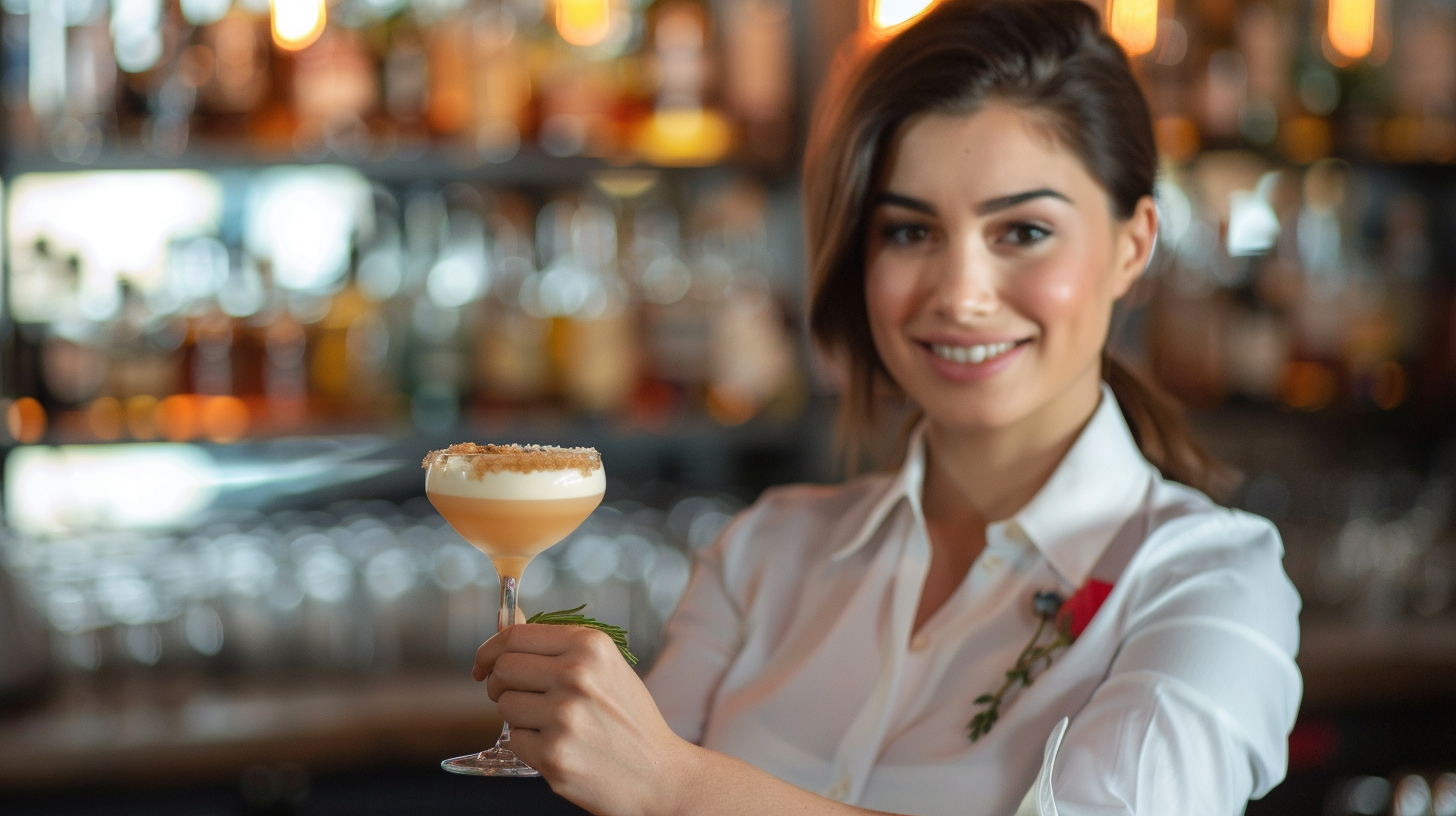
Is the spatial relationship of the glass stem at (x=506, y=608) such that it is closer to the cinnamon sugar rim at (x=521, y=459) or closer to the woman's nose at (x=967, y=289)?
the cinnamon sugar rim at (x=521, y=459)

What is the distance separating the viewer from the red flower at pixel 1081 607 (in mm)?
1239

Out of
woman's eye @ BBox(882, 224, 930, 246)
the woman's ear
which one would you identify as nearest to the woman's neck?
the woman's ear

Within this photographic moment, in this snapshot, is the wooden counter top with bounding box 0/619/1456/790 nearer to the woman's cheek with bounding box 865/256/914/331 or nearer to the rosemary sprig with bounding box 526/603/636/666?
the woman's cheek with bounding box 865/256/914/331

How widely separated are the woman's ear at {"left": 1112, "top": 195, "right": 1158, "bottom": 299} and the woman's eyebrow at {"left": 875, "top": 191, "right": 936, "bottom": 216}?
0.67 feet

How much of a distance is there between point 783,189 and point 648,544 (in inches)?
33.0

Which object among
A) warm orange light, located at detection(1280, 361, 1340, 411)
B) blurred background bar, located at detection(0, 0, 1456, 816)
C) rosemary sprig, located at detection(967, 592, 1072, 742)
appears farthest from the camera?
warm orange light, located at detection(1280, 361, 1340, 411)

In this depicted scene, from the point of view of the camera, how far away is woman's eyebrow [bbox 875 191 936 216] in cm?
128

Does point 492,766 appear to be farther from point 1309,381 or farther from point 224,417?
point 1309,381

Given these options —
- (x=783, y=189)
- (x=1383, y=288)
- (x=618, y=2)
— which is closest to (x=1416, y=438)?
(x=1383, y=288)

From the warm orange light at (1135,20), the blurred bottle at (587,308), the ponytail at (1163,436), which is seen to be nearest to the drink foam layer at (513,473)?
the ponytail at (1163,436)

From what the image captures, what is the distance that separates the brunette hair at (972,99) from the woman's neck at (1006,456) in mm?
194

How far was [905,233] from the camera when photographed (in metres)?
1.33

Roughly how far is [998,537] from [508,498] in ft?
1.70

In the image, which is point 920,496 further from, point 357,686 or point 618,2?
point 618,2
